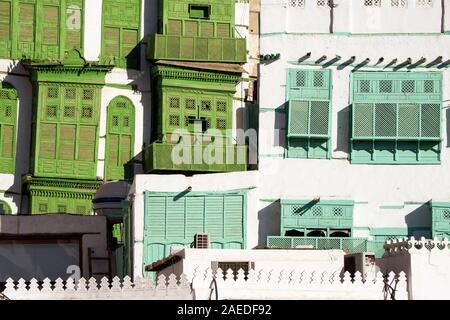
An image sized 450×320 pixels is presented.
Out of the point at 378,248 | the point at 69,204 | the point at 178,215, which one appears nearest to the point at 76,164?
the point at 69,204

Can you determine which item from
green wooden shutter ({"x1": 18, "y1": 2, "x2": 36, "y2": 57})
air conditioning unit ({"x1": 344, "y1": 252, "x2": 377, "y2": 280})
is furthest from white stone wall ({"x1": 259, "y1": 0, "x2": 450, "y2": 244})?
green wooden shutter ({"x1": 18, "y1": 2, "x2": 36, "y2": 57})

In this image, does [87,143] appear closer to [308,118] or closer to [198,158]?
[198,158]

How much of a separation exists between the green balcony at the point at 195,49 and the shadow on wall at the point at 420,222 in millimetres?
9392

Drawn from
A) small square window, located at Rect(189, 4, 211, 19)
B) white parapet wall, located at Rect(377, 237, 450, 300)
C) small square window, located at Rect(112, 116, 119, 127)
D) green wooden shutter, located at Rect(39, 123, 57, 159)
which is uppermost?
small square window, located at Rect(189, 4, 211, 19)

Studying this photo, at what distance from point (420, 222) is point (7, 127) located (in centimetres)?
1417

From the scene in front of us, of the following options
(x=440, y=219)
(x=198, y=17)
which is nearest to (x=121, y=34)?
(x=198, y=17)

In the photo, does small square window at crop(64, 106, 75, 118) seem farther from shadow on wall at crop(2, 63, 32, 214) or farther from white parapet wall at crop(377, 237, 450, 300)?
white parapet wall at crop(377, 237, 450, 300)

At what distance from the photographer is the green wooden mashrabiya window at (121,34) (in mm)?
→ 64188

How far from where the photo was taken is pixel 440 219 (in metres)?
56.3

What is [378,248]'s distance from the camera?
184ft

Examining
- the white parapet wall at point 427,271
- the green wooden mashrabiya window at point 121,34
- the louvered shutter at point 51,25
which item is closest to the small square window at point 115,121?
the green wooden mashrabiya window at point 121,34

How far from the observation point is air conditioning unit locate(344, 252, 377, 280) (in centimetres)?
5226

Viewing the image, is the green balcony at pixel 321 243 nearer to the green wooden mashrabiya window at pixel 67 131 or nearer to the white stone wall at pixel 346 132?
the white stone wall at pixel 346 132

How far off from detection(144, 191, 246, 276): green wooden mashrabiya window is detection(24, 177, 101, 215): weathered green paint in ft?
22.2
